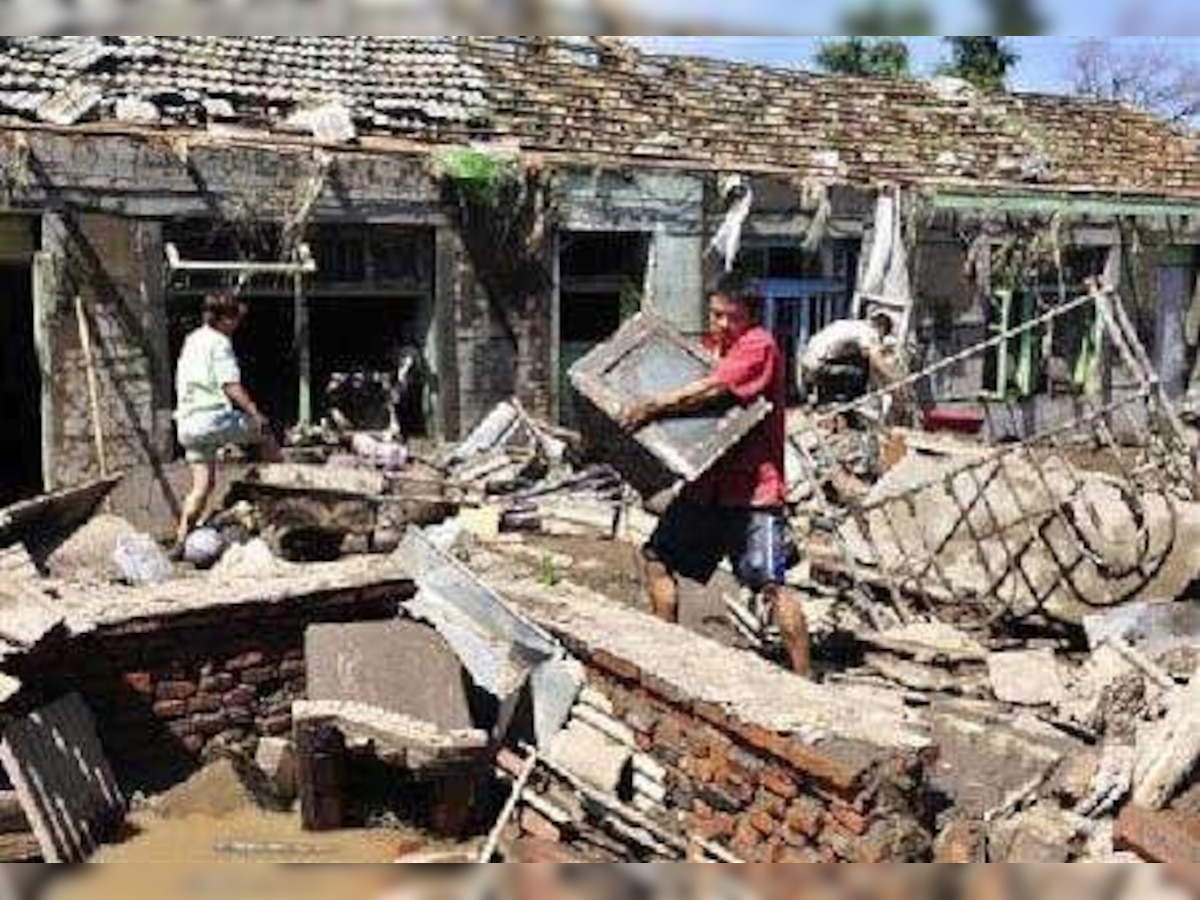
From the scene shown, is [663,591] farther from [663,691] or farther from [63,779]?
[63,779]

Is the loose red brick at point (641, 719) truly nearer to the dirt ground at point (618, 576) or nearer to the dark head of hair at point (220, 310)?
the dirt ground at point (618, 576)

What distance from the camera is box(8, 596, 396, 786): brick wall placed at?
19.1ft

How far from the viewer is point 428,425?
12297mm

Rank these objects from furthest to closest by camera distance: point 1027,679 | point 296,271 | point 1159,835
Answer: point 296,271
point 1027,679
point 1159,835

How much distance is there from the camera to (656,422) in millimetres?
6395

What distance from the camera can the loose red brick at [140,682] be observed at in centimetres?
595

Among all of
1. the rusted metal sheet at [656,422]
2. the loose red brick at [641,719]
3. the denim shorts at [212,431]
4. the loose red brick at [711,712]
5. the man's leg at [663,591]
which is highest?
Answer: the rusted metal sheet at [656,422]

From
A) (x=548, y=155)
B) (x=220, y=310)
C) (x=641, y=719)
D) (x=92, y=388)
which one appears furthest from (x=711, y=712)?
(x=548, y=155)

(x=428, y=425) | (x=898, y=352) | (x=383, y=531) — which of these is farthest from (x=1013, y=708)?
(x=898, y=352)

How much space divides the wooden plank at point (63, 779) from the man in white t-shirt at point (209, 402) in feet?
11.6

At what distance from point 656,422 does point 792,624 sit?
1.06 m

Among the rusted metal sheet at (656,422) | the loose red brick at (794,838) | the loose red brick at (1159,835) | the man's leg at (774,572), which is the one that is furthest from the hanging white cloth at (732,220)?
the loose red brick at (1159,835)

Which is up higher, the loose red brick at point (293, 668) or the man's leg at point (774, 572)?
the man's leg at point (774, 572)

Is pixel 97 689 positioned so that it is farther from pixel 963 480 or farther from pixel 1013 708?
pixel 963 480
